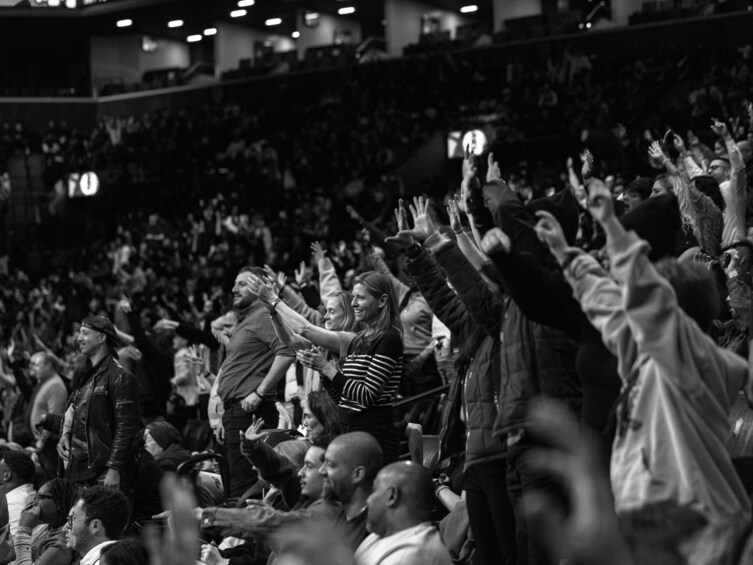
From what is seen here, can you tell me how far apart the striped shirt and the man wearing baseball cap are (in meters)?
2.00

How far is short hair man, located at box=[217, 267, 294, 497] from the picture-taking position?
7.11 metres

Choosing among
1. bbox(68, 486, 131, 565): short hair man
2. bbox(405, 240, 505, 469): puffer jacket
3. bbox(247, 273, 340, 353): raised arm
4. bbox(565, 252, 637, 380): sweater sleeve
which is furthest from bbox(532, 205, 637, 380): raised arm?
bbox(68, 486, 131, 565): short hair man

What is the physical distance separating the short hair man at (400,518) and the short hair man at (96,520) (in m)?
2.02

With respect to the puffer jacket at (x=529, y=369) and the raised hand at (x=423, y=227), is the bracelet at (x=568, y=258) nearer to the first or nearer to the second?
the puffer jacket at (x=529, y=369)

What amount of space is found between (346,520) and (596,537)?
8.79 ft

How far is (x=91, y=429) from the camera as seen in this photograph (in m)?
7.43

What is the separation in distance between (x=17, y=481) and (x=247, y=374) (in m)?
1.59

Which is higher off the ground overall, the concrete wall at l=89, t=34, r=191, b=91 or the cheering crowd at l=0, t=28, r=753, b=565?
the concrete wall at l=89, t=34, r=191, b=91

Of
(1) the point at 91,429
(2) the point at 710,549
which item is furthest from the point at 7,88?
(2) the point at 710,549

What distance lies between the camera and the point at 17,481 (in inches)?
296

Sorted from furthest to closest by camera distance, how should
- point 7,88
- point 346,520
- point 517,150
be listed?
point 7,88, point 517,150, point 346,520

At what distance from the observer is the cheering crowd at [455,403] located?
10.4 ft

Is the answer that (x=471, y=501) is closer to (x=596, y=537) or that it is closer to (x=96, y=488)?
(x=96, y=488)

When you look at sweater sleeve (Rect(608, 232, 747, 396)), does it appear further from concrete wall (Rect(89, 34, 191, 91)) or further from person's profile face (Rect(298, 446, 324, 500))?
concrete wall (Rect(89, 34, 191, 91))
